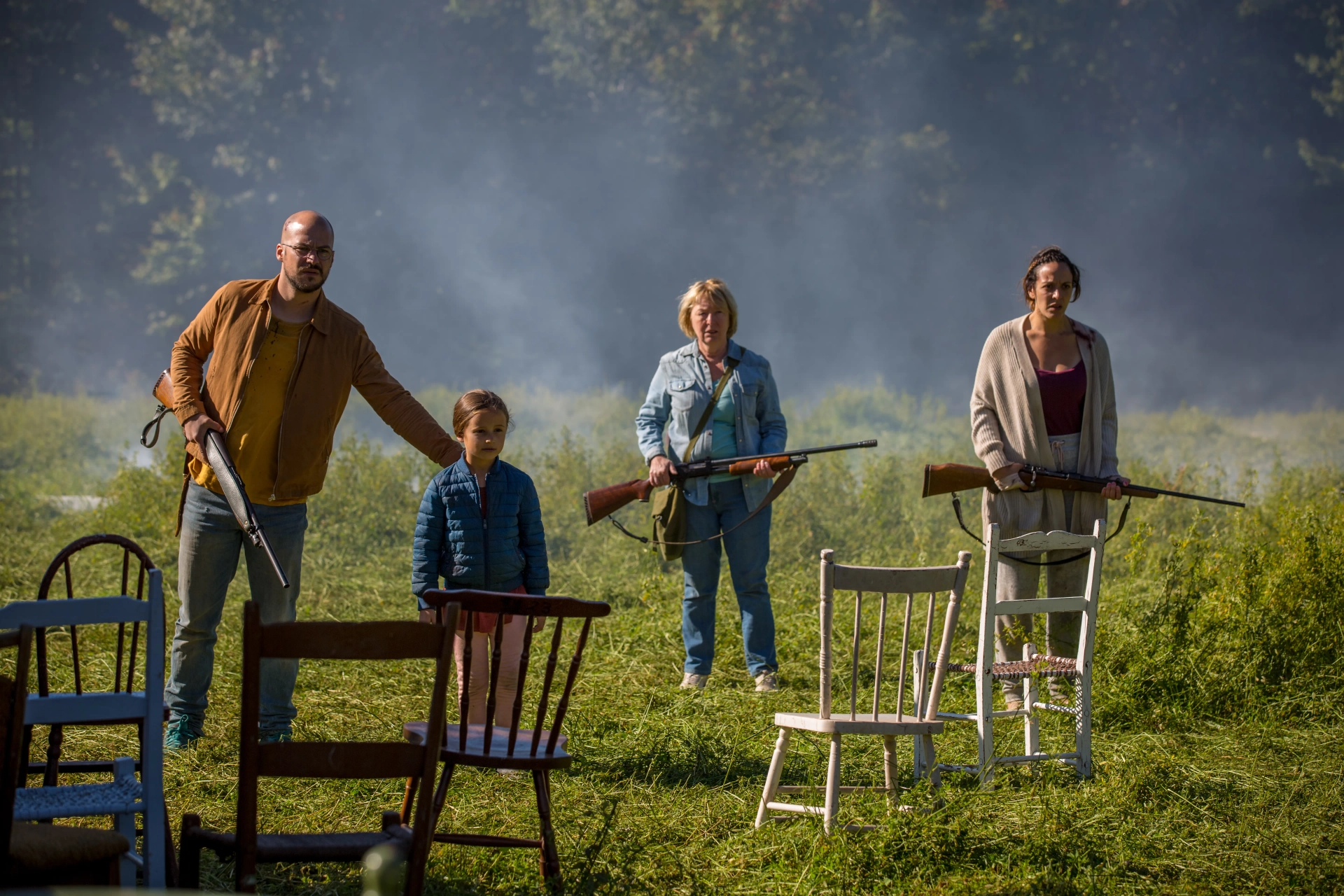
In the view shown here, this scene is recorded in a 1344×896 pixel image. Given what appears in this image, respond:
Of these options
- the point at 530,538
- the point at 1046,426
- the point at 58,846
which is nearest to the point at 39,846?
the point at 58,846

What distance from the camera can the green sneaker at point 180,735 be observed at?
15.1 ft

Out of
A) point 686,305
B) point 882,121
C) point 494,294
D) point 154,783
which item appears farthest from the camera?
point 494,294

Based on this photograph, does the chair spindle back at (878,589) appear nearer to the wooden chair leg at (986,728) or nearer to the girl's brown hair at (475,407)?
the wooden chair leg at (986,728)

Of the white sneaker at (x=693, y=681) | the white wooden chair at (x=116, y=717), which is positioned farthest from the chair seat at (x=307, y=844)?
the white sneaker at (x=693, y=681)

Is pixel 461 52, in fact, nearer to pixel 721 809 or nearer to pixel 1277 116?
pixel 1277 116

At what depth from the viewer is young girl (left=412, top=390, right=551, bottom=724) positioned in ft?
14.4

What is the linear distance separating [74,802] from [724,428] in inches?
155

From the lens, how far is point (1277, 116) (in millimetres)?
13758

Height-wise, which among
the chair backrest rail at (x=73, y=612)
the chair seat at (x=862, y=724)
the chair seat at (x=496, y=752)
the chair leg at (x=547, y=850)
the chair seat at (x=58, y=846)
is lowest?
the chair leg at (x=547, y=850)

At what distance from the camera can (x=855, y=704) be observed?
12.4 ft

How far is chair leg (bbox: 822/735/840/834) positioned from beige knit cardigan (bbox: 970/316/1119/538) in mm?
2087

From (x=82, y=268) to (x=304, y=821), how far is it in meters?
14.8

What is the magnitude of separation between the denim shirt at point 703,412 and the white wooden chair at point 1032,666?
73.6 inches

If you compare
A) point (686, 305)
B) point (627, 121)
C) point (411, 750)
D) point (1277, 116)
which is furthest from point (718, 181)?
point (411, 750)
